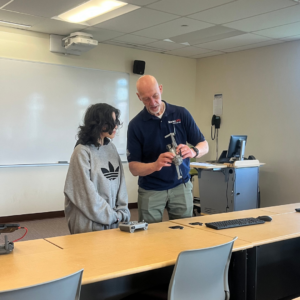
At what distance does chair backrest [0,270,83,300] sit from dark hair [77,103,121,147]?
3.52 ft

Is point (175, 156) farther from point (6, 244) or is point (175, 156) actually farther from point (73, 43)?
point (73, 43)

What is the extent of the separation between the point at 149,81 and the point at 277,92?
384 centimetres

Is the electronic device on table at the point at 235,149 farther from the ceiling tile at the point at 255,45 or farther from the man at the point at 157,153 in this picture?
the man at the point at 157,153

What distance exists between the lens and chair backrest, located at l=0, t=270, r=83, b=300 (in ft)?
3.81

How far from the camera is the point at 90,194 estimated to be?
2150 millimetres

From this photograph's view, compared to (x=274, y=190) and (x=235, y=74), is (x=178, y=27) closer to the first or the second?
(x=235, y=74)

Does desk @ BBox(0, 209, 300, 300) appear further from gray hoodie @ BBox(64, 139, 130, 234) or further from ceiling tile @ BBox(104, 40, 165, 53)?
ceiling tile @ BBox(104, 40, 165, 53)

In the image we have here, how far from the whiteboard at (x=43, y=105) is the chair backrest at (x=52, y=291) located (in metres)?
4.17

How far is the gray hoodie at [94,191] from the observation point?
85.4 inches

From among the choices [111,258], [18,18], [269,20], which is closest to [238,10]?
[269,20]

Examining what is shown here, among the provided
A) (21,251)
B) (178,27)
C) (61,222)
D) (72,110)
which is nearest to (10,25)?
(72,110)

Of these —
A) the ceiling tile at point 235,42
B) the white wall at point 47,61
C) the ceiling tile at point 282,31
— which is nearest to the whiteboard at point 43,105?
the white wall at point 47,61

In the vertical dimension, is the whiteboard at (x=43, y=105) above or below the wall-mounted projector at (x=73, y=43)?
below

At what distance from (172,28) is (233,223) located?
3319 millimetres
